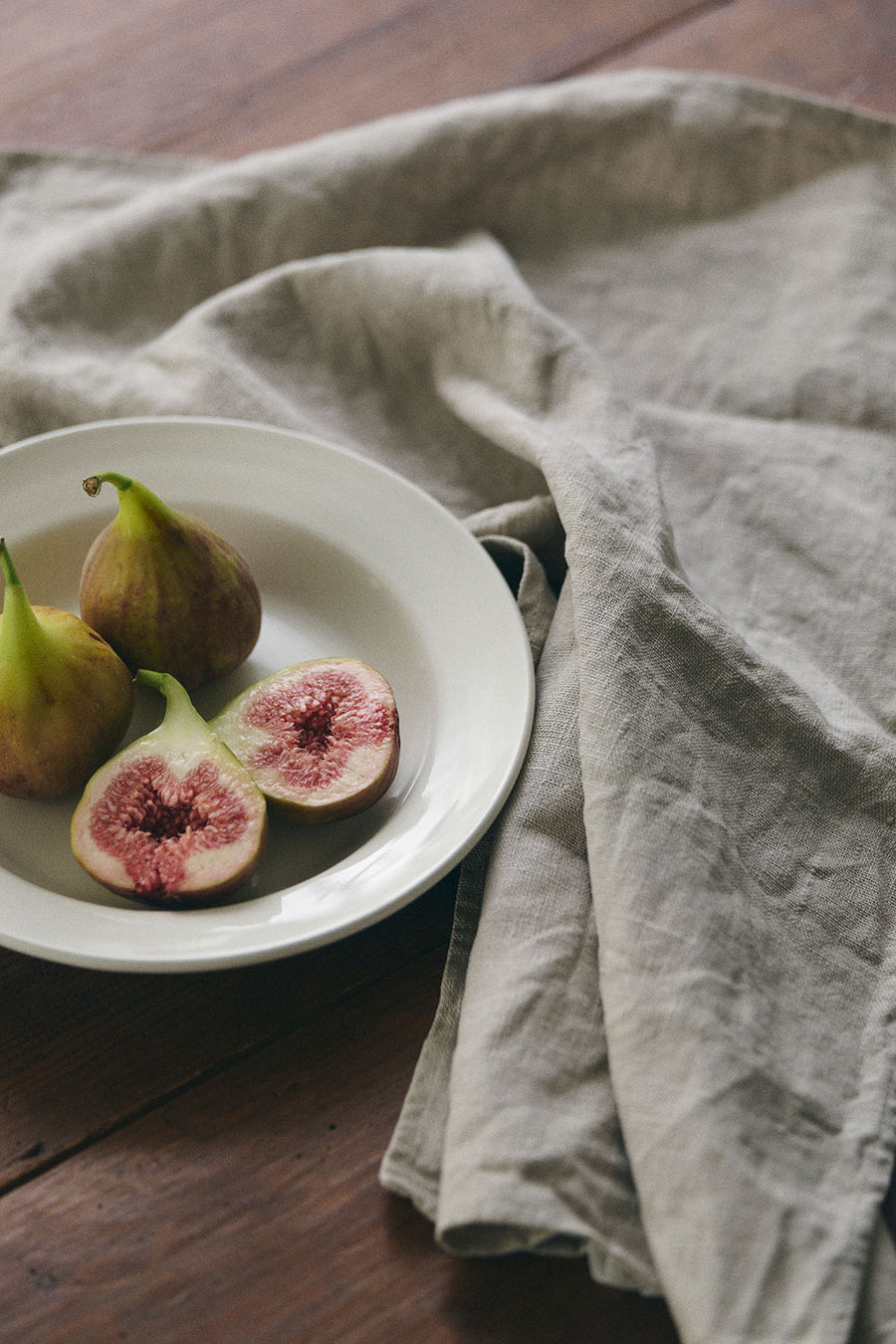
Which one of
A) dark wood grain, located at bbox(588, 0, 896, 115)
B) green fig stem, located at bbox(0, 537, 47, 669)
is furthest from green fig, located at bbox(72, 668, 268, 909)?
dark wood grain, located at bbox(588, 0, 896, 115)

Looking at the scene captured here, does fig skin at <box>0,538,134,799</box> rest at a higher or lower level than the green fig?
higher

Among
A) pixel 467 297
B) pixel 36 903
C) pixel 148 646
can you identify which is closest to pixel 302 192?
pixel 467 297

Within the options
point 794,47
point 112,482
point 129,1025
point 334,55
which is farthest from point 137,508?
point 794,47

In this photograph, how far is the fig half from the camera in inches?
41.8

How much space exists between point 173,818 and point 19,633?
0.71 feet

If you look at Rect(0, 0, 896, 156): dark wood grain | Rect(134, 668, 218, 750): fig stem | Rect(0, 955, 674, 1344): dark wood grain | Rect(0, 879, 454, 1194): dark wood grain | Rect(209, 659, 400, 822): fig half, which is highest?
Rect(0, 0, 896, 156): dark wood grain

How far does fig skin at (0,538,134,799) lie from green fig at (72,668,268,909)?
34 mm

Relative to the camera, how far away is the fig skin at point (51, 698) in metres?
0.98

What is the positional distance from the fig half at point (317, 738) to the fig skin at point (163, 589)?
2.7 inches

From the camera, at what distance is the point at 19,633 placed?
3.22 feet

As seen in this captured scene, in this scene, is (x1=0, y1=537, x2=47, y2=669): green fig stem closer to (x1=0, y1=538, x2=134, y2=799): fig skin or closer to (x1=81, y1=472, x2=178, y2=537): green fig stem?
(x1=0, y1=538, x2=134, y2=799): fig skin

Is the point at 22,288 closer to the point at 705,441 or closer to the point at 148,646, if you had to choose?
the point at 148,646

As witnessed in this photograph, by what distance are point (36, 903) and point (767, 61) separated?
1.83 meters

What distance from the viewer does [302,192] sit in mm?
1586
